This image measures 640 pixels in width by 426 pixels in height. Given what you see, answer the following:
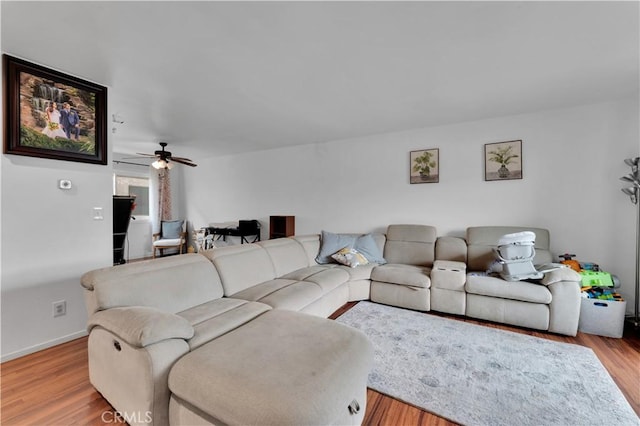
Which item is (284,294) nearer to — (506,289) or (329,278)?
(329,278)

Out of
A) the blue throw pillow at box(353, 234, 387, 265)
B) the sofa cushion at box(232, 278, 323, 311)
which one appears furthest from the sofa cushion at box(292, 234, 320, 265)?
the sofa cushion at box(232, 278, 323, 311)

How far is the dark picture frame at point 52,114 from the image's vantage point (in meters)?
2.03

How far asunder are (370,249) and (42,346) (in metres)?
3.53

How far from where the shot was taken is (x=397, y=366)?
1.94m

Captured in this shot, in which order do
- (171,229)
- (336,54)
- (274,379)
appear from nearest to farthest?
(274,379)
(336,54)
(171,229)

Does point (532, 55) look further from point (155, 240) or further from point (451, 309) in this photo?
point (155, 240)

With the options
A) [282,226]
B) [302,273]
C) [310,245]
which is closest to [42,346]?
[302,273]

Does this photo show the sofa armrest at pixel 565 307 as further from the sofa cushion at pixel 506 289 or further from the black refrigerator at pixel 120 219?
the black refrigerator at pixel 120 219

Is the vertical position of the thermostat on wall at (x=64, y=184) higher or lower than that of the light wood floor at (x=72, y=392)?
higher

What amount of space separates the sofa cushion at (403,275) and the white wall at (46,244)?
3.05 m

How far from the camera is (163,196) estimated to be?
6312 mm

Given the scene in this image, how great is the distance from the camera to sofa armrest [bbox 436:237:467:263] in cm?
333

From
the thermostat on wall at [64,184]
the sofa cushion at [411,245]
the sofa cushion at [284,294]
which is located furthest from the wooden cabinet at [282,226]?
the thermostat on wall at [64,184]

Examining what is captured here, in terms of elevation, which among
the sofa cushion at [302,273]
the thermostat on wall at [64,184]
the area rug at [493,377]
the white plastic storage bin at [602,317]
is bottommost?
the area rug at [493,377]
